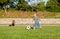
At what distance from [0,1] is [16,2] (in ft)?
38.7

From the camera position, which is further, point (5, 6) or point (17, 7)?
point (17, 7)

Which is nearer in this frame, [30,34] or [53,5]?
[30,34]

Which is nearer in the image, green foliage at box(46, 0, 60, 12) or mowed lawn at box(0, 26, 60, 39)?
mowed lawn at box(0, 26, 60, 39)

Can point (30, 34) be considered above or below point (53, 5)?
above

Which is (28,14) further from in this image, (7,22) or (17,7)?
(17,7)

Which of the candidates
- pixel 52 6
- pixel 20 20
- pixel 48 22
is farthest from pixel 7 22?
pixel 52 6

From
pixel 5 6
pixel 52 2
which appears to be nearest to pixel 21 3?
pixel 5 6

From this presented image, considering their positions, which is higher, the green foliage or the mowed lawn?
the mowed lawn

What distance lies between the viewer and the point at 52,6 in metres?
79.3

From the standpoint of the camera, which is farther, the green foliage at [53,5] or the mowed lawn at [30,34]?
the green foliage at [53,5]

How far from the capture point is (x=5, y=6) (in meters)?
66.4

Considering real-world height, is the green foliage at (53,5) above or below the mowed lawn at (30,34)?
below

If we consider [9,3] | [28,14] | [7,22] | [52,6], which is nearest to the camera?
[7,22]

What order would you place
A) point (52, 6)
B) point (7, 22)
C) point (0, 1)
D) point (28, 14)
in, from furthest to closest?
point (52, 6) → point (0, 1) → point (28, 14) → point (7, 22)
